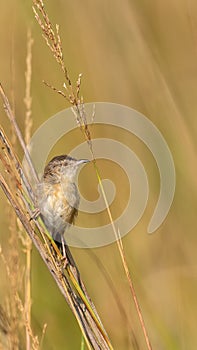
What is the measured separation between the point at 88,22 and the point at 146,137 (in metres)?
0.70

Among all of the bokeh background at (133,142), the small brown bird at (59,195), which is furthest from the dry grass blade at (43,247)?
the bokeh background at (133,142)

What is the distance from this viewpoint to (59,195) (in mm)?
2957

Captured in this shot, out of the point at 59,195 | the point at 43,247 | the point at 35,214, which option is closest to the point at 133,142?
the point at 59,195

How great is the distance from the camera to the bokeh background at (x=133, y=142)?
3.25 meters

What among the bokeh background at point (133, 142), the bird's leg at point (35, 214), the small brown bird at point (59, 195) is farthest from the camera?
the bokeh background at point (133, 142)

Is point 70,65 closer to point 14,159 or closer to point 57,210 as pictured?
point 57,210

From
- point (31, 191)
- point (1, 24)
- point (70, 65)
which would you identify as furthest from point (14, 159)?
point (1, 24)

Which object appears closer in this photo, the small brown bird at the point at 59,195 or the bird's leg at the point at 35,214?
the bird's leg at the point at 35,214

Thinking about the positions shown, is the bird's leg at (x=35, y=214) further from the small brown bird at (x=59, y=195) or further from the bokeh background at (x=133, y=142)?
the bokeh background at (x=133, y=142)

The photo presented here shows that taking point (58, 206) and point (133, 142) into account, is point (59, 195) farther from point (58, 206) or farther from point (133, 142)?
point (133, 142)

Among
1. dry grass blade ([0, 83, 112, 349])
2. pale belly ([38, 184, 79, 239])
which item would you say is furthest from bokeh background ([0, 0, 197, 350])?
dry grass blade ([0, 83, 112, 349])

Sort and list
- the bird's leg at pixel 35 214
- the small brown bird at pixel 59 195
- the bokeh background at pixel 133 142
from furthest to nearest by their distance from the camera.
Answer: the bokeh background at pixel 133 142, the small brown bird at pixel 59 195, the bird's leg at pixel 35 214

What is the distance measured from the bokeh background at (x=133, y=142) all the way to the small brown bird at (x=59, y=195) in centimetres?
37

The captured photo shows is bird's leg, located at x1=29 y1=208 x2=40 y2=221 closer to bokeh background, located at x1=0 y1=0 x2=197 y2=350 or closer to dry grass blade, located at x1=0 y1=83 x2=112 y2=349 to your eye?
dry grass blade, located at x1=0 y1=83 x2=112 y2=349
